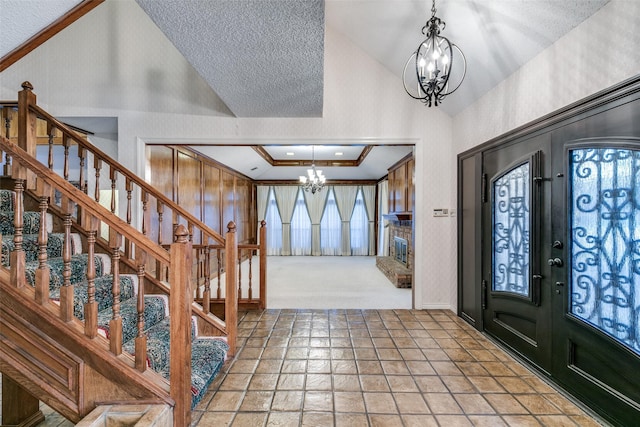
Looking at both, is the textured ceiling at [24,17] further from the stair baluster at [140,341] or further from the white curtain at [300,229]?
the white curtain at [300,229]

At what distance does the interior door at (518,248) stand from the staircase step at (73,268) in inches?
129

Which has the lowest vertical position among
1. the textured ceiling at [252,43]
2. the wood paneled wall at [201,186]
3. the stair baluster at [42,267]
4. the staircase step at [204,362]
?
the staircase step at [204,362]

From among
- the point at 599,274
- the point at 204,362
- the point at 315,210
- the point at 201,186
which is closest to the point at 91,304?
the point at 204,362

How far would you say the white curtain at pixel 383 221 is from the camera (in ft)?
28.9

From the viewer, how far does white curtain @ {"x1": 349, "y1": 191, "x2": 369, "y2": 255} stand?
34.1ft

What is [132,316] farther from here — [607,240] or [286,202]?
[286,202]

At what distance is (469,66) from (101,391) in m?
3.87

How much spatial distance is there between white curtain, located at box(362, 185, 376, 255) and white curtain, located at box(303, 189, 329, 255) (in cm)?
130

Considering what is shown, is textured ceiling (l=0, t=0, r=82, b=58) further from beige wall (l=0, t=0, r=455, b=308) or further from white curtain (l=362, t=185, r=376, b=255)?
white curtain (l=362, t=185, r=376, b=255)

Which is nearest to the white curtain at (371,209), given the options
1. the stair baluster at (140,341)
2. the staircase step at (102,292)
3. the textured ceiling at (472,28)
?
the textured ceiling at (472,28)

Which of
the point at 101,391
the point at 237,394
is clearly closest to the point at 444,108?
the point at 237,394

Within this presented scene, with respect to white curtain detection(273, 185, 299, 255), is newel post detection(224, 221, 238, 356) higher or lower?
lower

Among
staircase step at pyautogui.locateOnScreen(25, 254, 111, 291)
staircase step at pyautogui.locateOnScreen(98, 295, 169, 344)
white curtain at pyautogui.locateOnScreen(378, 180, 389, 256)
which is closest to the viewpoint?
staircase step at pyautogui.locateOnScreen(25, 254, 111, 291)

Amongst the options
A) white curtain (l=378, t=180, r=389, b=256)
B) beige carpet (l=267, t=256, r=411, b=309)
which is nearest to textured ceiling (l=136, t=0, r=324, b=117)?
beige carpet (l=267, t=256, r=411, b=309)
